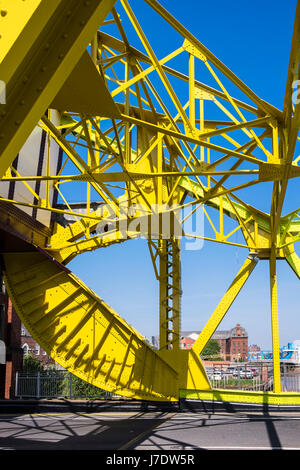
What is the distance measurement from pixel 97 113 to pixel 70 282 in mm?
8786

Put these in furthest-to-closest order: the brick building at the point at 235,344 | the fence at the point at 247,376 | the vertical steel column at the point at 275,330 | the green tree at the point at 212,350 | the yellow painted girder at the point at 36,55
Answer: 1. the brick building at the point at 235,344
2. the green tree at the point at 212,350
3. the fence at the point at 247,376
4. the vertical steel column at the point at 275,330
5. the yellow painted girder at the point at 36,55

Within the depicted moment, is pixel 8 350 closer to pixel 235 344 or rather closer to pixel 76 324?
pixel 76 324

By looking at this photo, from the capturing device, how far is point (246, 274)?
1856cm

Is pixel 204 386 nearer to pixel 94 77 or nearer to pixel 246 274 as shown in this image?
pixel 246 274

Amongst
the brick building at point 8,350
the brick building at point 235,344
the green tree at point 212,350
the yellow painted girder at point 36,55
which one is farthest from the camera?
the brick building at point 235,344

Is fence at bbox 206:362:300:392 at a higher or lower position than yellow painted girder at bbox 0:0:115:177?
lower

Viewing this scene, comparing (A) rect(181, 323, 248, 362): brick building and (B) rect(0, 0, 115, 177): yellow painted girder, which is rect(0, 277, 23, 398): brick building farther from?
(A) rect(181, 323, 248, 362): brick building

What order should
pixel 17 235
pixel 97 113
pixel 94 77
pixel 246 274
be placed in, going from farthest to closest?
1. pixel 246 274
2. pixel 17 235
3. pixel 97 113
4. pixel 94 77

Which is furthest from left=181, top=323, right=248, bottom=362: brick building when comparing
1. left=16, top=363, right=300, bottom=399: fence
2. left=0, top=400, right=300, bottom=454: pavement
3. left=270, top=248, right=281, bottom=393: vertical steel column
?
left=0, top=400, right=300, bottom=454: pavement

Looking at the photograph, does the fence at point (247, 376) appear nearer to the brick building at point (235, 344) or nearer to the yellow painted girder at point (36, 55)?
the yellow painted girder at point (36, 55)

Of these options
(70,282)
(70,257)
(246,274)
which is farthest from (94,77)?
(246,274)

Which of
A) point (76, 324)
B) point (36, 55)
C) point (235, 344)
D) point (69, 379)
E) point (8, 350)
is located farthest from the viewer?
point (235, 344)

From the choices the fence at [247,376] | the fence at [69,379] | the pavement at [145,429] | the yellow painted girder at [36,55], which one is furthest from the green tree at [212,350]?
the yellow painted girder at [36,55]

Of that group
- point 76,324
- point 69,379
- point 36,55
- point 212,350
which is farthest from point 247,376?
point 212,350
